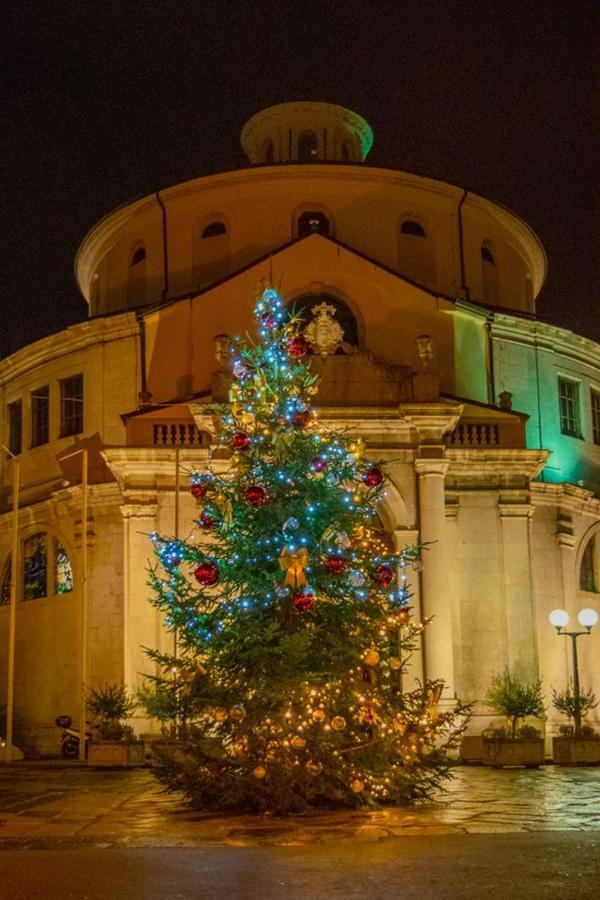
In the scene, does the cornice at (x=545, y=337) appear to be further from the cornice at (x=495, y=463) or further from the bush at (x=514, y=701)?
the bush at (x=514, y=701)

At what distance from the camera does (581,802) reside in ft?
63.8

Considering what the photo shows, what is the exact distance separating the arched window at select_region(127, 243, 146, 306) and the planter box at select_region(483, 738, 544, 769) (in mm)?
22509

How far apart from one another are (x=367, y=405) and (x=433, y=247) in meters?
12.9

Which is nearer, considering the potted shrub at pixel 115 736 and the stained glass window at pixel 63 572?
the potted shrub at pixel 115 736

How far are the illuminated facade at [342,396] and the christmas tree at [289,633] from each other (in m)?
13.2

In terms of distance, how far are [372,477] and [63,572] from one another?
2621cm

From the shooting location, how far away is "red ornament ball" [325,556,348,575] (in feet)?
61.1

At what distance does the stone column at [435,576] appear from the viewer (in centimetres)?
3362

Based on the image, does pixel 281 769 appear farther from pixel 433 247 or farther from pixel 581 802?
pixel 433 247

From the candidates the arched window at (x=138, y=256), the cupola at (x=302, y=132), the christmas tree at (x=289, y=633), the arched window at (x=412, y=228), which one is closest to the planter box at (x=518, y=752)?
the christmas tree at (x=289, y=633)

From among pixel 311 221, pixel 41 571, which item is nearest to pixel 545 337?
pixel 311 221

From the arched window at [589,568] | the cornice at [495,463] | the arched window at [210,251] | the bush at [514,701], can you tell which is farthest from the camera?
the arched window at [210,251]

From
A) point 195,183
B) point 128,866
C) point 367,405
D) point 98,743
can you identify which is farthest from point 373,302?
point 128,866

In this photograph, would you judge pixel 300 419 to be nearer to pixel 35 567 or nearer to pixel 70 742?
pixel 70 742
